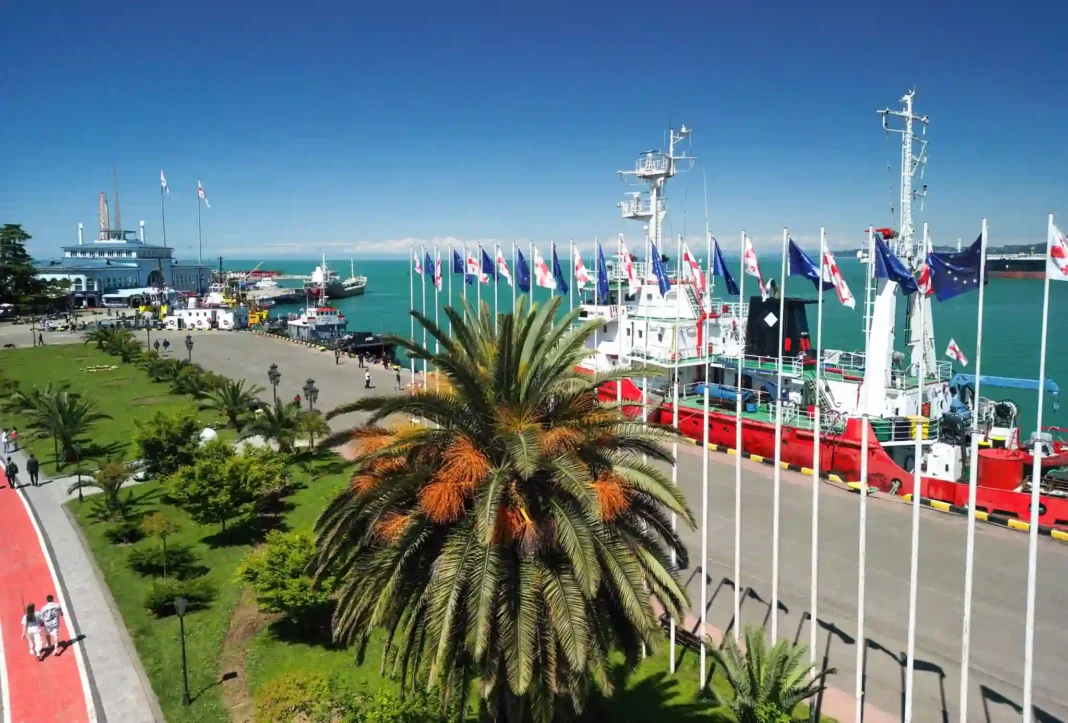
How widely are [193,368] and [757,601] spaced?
3156 cm

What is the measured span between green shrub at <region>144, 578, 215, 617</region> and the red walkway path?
1.32m

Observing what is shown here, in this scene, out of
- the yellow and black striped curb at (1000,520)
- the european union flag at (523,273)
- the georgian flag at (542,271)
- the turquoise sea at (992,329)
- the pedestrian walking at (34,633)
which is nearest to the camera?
the pedestrian walking at (34,633)

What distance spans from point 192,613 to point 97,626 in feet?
4.99

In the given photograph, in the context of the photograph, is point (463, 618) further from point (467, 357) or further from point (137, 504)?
point (137, 504)

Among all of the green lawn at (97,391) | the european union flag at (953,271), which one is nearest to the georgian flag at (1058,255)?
the european union flag at (953,271)

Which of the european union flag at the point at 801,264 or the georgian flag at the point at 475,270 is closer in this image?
the european union flag at the point at 801,264

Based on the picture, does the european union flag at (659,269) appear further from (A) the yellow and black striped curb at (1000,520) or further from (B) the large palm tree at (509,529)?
(A) the yellow and black striped curb at (1000,520)

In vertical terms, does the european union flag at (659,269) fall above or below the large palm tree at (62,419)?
above

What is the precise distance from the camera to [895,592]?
45.3 ft

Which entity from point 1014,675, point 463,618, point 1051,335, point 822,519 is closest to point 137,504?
point 463,618

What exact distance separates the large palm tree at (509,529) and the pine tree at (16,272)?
3417 centimetres

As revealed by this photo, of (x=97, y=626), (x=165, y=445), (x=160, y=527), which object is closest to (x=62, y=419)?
(x=165, y=445)

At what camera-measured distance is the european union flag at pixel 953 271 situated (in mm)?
9711

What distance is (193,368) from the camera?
35906mm
